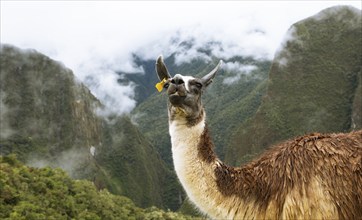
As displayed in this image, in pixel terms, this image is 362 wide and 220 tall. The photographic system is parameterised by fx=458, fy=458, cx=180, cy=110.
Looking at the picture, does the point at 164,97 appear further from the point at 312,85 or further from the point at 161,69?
the point at 161,69

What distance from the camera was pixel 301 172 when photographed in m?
4.33

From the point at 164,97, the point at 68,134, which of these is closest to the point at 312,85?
the point at 164,97

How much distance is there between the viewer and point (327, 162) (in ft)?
14.1

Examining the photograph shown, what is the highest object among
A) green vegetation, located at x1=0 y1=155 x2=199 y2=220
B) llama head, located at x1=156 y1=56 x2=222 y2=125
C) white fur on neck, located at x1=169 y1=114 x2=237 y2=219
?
llama head, located at x1=156 y1=56 x2=222 y2=125

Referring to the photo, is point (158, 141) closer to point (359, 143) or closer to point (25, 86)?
point (25, 86)

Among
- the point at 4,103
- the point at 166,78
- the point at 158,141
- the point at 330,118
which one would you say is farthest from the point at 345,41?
the point at 166,78

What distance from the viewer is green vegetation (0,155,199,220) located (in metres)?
25.1

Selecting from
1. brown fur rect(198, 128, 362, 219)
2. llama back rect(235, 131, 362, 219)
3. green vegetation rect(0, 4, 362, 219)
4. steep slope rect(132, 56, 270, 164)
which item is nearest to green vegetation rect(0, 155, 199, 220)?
brown fur rect(198, 128, 362, 219)

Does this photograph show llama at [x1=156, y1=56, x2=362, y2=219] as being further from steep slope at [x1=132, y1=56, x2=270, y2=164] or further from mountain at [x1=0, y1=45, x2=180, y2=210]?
steep slope at [x1=132, y1=56, x2=270, y2=164]

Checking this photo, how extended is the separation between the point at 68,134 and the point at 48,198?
264ft

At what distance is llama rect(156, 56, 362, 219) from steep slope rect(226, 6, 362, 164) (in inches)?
3120

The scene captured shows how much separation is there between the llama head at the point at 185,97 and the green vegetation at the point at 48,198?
19.5 metres

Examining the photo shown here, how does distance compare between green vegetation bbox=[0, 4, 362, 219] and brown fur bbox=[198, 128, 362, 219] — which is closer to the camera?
brown fur bbox=[198, 128, 362, 219]

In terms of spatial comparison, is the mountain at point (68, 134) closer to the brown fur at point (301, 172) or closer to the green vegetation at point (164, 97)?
the green vegetation at point (164, 97)
